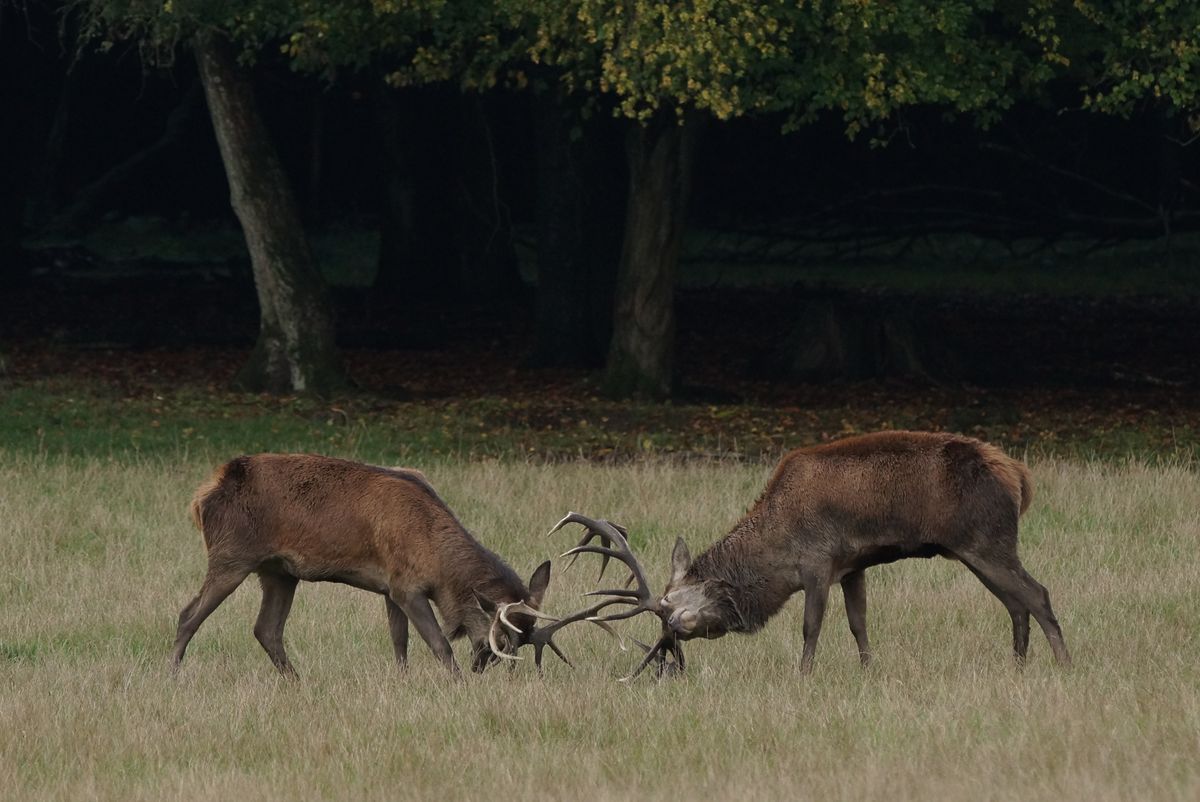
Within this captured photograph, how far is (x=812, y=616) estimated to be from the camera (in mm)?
8633

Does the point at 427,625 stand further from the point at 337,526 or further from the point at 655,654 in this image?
the point at 655,654

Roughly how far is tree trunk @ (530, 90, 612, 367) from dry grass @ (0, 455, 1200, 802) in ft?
33.3

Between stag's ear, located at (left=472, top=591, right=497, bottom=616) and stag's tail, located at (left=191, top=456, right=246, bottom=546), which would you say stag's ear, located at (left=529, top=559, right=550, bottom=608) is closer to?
stag's ear, located at (left=472, top=591, right=497, bottom=616)

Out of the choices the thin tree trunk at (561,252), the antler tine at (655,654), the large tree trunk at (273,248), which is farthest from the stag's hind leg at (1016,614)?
the thin tree trunk at (561,252)

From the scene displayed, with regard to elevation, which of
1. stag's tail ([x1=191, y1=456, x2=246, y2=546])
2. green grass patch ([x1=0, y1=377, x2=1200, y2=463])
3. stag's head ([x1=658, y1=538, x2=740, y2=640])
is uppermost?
stag's tail ([x1=191, y1=456, x2=246, y2=546])

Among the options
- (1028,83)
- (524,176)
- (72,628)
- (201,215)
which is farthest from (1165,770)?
(201,215)

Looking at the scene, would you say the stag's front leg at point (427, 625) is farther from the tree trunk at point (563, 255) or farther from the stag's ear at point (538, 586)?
Answer: the tree trunk at point (563, 255)

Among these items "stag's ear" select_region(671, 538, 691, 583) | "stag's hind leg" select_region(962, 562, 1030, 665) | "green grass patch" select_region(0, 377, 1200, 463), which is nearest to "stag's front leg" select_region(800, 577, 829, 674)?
"stag's ear" select_region(671, 538, 691, 583)

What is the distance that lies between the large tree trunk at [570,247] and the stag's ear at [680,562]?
13.1m

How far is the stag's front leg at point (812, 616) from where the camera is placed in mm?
8555

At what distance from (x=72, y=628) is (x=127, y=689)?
5.16 feet

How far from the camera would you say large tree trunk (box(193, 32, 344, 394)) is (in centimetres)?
1881

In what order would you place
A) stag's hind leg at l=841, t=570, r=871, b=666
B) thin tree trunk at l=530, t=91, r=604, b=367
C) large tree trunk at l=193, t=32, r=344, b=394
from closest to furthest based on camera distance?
stag's hind leg at l=841, t=570, r=871, b=666 → large tree trunk at l=193, t=32, r=344, b=394 → thin tree trunk at l=530, t=91, r=604, b=367

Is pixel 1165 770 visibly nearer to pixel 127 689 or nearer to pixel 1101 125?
pixel 127 689
